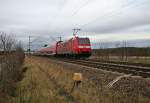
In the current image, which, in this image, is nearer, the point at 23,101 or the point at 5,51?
the point at 23,101

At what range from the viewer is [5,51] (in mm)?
31844

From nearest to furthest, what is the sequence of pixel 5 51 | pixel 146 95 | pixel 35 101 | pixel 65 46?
pixel 146 95, pixel 35 101, pixel 5 51, pixel 65 46

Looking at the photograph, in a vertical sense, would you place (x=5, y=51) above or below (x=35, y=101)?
above

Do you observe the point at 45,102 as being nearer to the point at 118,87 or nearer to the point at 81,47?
the point at 118,87

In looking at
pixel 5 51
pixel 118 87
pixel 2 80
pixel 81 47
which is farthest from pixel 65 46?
pixel 118 87

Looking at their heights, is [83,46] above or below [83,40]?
below

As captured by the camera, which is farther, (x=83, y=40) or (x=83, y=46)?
(x=83, y=40)

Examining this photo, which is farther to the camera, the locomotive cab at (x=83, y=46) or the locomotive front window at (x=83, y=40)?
the locomotive front window at (x=83, y=40)

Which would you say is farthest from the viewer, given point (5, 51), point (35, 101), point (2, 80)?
point (5, 51)

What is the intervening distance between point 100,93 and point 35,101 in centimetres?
262

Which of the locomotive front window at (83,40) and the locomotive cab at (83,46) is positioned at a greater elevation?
the locomotive front window at (83,40)

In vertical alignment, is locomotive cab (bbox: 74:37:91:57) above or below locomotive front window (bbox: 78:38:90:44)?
below

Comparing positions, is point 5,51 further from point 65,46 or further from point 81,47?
point 65,46

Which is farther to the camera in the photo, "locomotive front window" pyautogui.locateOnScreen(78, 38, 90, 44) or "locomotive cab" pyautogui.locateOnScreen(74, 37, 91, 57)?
"locomotive front window" pyautogui.locateOnScreen(78, 38, 90, 44)
